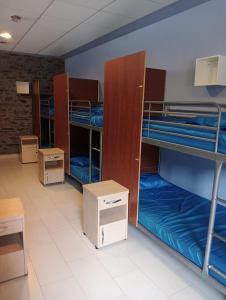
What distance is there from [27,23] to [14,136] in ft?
10.9

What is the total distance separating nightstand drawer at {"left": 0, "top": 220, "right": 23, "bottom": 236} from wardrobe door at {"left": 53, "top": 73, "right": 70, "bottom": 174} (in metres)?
2.44

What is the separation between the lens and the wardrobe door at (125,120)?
8.33 ft

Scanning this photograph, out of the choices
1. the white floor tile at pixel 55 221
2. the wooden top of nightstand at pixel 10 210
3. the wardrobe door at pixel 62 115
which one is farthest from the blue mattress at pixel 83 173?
the wooden top of nightstand at pixel 10 210

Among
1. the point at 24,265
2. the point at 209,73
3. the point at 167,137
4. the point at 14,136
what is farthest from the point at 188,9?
the point at 14,136

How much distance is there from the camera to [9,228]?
1974mm

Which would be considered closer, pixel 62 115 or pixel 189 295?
pixel 189 295

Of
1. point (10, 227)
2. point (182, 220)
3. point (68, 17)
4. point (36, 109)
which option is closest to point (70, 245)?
point (10, 227)

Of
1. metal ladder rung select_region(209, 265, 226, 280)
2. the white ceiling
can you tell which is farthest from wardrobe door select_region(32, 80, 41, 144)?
metal ladder rung select_region(209, 265, 226, 280)

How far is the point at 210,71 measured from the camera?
2473 millimetres

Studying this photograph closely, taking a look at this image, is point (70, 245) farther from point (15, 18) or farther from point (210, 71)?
point (15, 18)

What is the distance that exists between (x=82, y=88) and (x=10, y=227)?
331 cm

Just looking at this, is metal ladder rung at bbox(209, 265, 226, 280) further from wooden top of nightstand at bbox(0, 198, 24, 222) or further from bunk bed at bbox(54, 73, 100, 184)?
bunk bed at bbox(54, 73, 100, 184)

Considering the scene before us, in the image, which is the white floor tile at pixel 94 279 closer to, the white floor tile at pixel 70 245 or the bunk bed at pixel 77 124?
Answer: the white floor tile at pixel 70 245

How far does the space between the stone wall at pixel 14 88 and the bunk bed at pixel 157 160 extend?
3.81m
